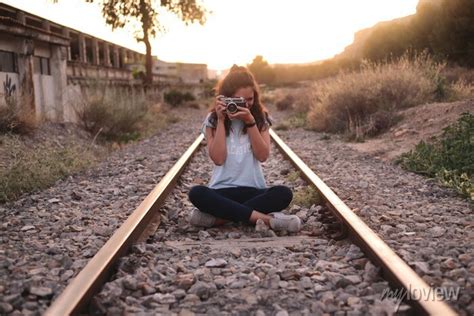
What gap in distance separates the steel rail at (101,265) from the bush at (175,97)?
25385 mm

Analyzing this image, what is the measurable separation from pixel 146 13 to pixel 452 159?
23.3 m

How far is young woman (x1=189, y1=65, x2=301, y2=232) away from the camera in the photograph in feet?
13.2

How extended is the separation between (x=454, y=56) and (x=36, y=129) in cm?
2294

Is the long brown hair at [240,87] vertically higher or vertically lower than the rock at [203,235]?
higher

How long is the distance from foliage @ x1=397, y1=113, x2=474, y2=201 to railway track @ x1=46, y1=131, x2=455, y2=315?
5.99 feet

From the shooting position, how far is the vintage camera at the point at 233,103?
394 cm

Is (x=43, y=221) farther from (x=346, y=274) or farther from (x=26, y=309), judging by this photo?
(x=346, y=274)

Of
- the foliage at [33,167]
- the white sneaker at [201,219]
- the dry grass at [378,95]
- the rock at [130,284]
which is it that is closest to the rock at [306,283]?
the rock at [130,284]

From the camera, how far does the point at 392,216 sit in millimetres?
4250

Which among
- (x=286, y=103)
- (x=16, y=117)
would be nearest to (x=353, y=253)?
(x=16, y=117)

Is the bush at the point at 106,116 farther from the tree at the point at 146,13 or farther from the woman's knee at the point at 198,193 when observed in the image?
the tree at the point at 146,13

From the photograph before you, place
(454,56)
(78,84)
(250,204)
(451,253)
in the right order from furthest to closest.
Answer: (454,56) → (78,84) → (250,204) → (451,253)

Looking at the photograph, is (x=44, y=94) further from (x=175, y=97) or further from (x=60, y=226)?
(x=175, y=97)

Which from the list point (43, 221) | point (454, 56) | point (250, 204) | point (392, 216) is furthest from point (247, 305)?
point (454, 56)
